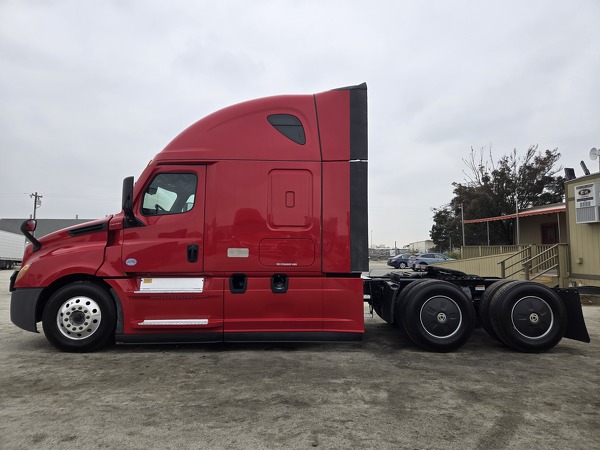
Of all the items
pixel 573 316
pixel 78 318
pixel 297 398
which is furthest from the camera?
pixel 573 316

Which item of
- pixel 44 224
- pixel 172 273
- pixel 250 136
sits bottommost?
pixel 172 273

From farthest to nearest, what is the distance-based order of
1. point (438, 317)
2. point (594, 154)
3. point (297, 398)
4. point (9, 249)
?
point (9, 249) < point (594, 154) < point (438, 317) < point (297, 398)

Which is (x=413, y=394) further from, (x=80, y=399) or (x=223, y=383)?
(x=80, y=399)

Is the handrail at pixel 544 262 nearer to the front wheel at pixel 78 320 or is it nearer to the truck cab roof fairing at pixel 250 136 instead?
the truck cab roof fairing at pixel 250 136

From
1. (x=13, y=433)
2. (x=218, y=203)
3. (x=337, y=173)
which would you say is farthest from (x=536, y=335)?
(x=13, y=433)

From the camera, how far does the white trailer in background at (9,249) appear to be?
35.8 m

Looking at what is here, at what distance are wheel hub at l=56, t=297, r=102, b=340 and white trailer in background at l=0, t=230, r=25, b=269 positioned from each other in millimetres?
36679

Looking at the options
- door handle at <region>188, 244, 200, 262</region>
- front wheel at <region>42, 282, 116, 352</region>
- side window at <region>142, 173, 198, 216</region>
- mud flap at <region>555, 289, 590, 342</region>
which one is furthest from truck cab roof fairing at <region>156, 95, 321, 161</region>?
mud flap at <region>555, 289, 590, 342</region>

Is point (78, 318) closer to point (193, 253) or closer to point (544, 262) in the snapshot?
point (193, 253)

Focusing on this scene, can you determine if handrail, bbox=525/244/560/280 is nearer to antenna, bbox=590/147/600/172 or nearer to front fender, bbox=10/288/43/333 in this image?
antenna, bbox=590/147/600/172

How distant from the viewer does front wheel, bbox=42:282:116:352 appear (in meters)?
5.61

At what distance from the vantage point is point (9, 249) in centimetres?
3719

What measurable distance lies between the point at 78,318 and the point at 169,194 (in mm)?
2060

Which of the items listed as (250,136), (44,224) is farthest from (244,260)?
(44,224)
